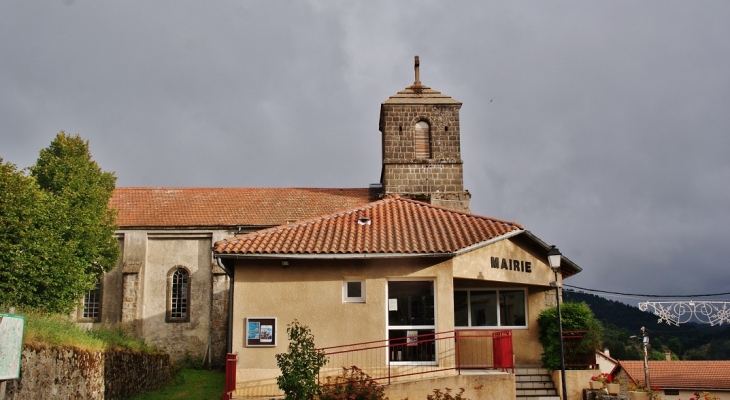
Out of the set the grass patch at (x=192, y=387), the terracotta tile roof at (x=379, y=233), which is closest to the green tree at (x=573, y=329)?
the terracotta tile roof at (x=379, y=233)

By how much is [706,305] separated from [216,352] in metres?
20.1

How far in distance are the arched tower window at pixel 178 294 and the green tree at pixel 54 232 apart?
300 cm

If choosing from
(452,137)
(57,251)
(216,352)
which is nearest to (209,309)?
(216,352)

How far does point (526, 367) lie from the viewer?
63.4 ft

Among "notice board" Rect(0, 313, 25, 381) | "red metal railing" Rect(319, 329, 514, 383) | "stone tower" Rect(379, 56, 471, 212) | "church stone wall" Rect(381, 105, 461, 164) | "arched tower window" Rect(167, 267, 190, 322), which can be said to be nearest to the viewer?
"notice board" Rect(0, 313, 25, 381)

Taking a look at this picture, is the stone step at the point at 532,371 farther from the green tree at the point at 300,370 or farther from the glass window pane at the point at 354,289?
the green tree at the point at 300,370

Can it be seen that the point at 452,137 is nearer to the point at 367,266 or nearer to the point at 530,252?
the point at 530,252

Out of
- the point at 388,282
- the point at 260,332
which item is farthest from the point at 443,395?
the point at 260,332

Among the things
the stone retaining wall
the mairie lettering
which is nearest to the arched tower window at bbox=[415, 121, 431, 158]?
the mairie lettering

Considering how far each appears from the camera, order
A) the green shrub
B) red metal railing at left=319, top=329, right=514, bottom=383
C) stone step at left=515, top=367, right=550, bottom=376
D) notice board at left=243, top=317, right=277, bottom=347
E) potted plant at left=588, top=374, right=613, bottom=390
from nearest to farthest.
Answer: the green shrub, red metal railing at left=319, top=329, right=514, bottom=383, notice board at left=243, top=317, right=277, bottom=347, potted plant at left=588, top=374, right=613, bottom=390, stone step at left=515, top=367, right=550, bottom=376

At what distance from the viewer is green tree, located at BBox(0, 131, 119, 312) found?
22.9 meters

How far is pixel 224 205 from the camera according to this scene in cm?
3303

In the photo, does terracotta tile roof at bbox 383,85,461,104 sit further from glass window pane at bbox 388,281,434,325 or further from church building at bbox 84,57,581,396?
glass window pane at bbox 388,281,434,325

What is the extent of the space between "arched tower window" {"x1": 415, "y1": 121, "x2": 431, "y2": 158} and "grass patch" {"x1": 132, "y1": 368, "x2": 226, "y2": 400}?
46.4ft
